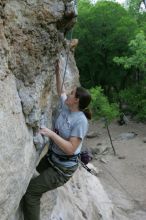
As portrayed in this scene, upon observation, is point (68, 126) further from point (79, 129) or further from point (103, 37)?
point (103, 37)

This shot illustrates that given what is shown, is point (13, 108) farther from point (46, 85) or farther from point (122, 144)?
point (122, 144)

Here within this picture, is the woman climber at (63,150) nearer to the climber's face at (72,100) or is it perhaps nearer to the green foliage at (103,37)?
the climber's face at (72,100)

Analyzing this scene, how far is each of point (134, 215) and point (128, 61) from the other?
41.6 ft

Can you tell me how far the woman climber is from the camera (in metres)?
5.65

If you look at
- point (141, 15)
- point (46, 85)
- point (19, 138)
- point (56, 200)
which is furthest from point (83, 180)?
point (141, 15)

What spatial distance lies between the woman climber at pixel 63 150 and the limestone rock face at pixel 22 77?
1.01ft

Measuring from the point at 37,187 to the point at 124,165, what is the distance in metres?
13.7

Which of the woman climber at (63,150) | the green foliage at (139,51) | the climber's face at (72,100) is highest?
the climber's face at (72,100)

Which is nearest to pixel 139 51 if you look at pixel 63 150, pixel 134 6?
pixel 134 6

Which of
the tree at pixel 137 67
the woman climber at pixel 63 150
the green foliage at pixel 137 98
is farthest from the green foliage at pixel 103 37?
the woman climber at pixel 63 150

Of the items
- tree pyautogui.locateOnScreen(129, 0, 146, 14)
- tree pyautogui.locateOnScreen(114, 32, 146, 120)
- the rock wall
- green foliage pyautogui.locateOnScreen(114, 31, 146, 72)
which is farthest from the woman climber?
tree pyautogui.locateOnScreen(129, 0, 146, 14)

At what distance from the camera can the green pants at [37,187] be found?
6.04 m

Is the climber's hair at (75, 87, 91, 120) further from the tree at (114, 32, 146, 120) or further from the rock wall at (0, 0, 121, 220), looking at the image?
the tree at (114, 32, 146, 120)

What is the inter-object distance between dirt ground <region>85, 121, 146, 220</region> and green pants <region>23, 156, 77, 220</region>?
21.2ft
